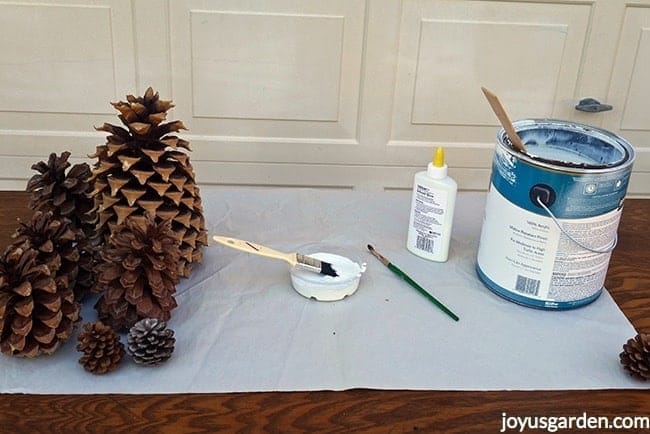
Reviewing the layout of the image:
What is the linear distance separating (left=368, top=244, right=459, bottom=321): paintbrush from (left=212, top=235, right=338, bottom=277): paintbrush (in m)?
0.09

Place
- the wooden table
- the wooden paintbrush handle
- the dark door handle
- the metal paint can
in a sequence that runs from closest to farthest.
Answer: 1. the wooden table
2. the metal paint can
3. the wooden paintbrush handle
4. the dark door handle

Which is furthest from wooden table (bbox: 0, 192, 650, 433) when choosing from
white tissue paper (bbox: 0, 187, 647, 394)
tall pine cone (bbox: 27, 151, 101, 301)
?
tall pine cone (bbox: 27, 151, 101, 301)

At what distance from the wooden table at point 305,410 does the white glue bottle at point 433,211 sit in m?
0.26

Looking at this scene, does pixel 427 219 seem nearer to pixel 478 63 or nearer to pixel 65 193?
pixel 65 193

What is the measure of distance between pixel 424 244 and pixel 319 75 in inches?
33.9

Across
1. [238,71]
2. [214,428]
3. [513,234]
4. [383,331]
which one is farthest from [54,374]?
[238,71]

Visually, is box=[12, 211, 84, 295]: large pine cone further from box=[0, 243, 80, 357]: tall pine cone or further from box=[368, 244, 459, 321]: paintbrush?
box=[368, 244, 459, 321]: paintbrush

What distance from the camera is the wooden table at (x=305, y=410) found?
0.67 m

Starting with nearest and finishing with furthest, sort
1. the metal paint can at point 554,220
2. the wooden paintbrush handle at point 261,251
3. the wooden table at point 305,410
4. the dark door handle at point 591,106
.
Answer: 1. the wooden table at point 305,410
2. the metal paint can at point 554,220
3. the wooden paintbrush handle at point 261,251
4. the dark door handle at point 591,106

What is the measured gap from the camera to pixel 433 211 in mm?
921

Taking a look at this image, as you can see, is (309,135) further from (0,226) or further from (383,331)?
(383,331)

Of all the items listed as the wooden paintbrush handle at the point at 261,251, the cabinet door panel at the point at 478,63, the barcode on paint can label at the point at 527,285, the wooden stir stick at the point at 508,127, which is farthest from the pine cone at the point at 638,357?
the cabinet door panel at the point at 478,63

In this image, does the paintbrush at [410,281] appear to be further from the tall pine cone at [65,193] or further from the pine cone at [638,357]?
the tall pine cone at [65,193]

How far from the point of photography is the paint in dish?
0.84 m
